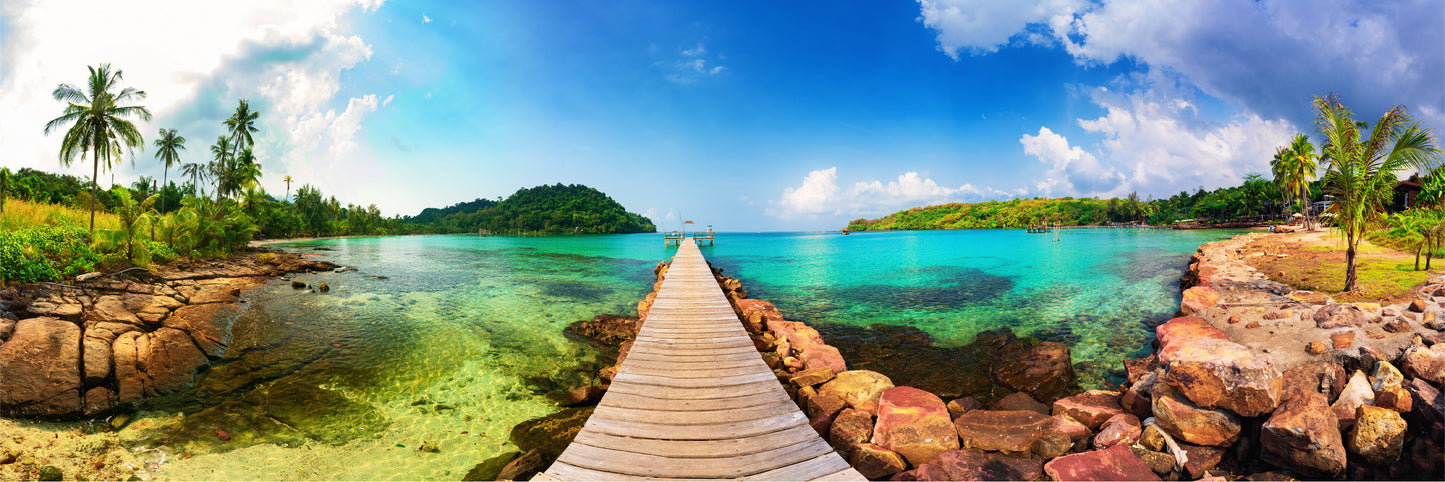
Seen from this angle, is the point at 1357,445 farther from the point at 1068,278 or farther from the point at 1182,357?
the point at 1068,278

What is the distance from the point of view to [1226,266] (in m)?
14.8

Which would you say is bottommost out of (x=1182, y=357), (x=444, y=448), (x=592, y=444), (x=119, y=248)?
(x=444, y=448)

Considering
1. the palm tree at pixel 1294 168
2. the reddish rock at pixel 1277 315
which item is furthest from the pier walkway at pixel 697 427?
the palm tree at pixel 1294 168

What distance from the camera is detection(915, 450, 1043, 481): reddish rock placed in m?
3.76

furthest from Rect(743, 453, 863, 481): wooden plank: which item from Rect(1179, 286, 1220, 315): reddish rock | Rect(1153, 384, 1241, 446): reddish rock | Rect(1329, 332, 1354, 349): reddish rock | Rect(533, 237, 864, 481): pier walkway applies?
Rect(1179, 286, 1220, 315): reddish rock

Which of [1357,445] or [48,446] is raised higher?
[1357,445]

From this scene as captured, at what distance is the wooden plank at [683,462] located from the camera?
11.8 feet

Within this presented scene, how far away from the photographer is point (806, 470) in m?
3.64

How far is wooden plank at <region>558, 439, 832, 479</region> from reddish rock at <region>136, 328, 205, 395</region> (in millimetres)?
7002

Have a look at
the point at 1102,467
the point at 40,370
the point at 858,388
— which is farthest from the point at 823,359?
the point at 40,370

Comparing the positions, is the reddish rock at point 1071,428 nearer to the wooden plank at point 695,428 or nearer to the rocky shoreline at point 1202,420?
the rocky shoreline at point 1202,420

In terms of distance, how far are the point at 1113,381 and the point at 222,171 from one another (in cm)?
6682

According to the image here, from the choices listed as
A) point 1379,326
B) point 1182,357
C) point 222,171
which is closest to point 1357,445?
point 1182,357

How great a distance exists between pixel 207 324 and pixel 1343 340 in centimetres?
1728
